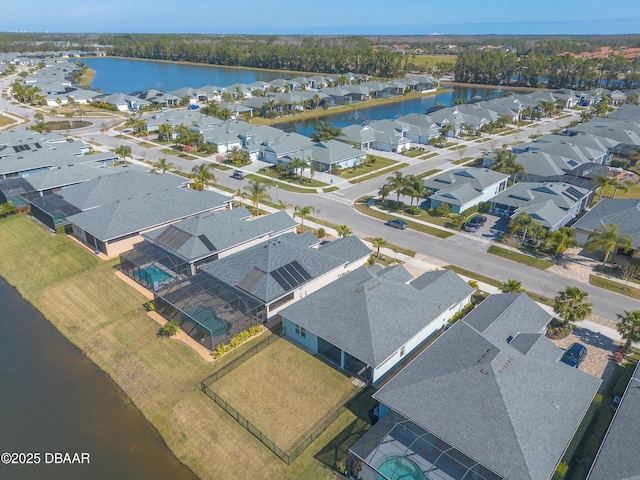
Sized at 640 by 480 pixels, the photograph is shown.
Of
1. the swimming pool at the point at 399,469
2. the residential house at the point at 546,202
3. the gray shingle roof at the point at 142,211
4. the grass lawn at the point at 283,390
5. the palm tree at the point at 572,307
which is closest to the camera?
the swimming pool at the point at 399,469

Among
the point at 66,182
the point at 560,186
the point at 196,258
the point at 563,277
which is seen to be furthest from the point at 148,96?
the point at 563,277

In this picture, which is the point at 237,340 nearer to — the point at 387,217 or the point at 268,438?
the point at 268,438

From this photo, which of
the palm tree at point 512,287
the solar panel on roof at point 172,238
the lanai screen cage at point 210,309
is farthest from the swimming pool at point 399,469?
the solar panel on roof at point 172,238

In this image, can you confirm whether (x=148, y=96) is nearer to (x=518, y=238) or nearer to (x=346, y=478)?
(x=518, y=238)

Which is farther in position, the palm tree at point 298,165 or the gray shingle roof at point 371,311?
the palm tree at point 298,165

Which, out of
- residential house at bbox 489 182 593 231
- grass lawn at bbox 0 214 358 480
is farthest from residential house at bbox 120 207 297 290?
residential house at bbox 489 182 593 231

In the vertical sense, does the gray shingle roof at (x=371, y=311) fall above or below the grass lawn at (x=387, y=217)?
above

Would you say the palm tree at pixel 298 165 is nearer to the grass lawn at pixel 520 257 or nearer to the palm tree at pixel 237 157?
the palm tree at pixel 237 157

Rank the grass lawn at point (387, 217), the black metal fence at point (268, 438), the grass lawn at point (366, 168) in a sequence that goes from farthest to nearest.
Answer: the grass lawn at point (366, 168), the grass lawn at point (387, 217), the black metal fence at point (268, 438)
